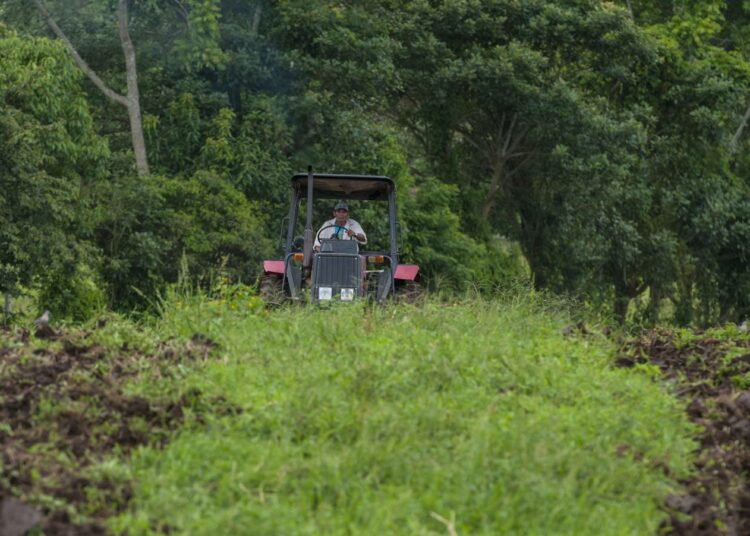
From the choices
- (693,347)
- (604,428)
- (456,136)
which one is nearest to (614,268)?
(456,136)

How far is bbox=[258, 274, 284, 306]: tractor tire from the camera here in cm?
1376

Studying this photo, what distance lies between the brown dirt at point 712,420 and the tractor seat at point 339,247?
12.7 feet

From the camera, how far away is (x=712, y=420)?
27.6 feet

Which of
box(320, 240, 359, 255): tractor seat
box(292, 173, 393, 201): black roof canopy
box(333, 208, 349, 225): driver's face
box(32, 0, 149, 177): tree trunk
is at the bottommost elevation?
box(320, 240, 359, 255): tractor seat

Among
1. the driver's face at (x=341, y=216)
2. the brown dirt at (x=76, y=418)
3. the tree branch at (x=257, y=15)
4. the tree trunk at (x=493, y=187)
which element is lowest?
the tree trunk at (x=493, y=187)

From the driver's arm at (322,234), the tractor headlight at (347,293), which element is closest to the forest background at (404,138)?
the driver's arm at (322,234)

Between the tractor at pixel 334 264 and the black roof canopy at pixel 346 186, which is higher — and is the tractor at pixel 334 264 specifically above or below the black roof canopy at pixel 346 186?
below

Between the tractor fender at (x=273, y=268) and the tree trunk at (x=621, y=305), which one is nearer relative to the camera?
the tractor fender at (x=273, y=268)

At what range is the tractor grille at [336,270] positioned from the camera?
46.3 ft

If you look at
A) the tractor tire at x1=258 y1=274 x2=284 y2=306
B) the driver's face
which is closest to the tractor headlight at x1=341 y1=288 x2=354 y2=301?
the tractor tire at x1=258 y1=274 x2=284 y2=306

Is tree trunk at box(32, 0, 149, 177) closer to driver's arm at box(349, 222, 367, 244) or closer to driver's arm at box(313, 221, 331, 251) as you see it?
driver's arm at box(313, 221, 331, 251)

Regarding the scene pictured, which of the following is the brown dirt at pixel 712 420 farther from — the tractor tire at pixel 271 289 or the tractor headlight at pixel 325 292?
the tractor tire at pixel 271 289

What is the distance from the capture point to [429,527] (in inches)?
254

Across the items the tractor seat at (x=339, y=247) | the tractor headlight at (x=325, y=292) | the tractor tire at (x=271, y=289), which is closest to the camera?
the tractor tire at (x=271, y=289)
